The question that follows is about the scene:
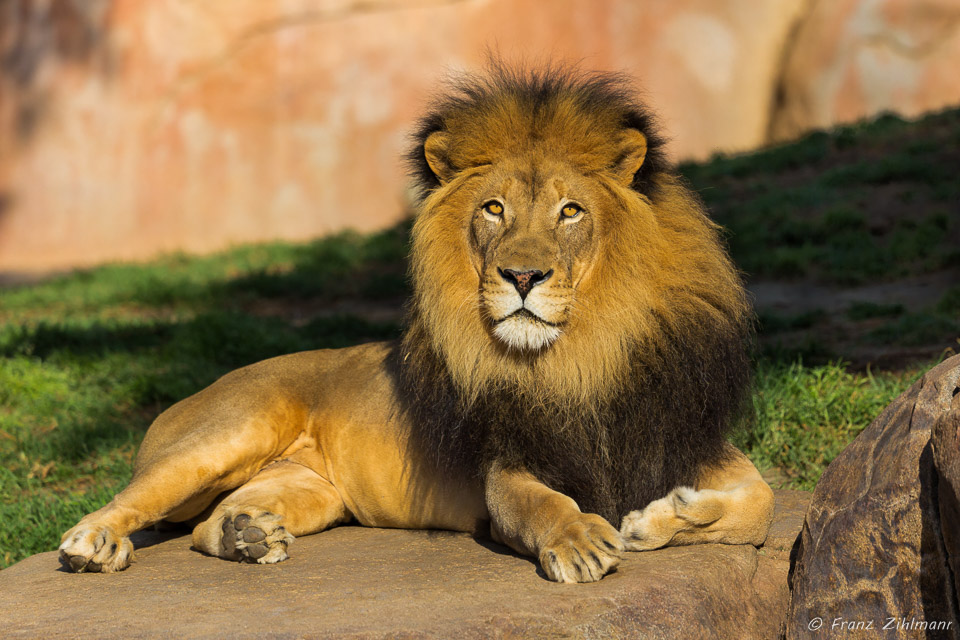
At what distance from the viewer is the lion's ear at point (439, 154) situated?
3498mm

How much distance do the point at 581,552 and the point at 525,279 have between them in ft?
2.68

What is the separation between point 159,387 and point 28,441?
0.83 meters

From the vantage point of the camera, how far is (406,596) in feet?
9.33

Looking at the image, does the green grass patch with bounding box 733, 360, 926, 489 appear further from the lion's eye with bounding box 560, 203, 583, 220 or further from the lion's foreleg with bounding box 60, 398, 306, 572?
the lion's foreleg with bounding box 60, 398, 306, 572

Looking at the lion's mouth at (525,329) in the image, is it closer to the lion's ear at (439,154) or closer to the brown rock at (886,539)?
the lion's ear at (439,154)

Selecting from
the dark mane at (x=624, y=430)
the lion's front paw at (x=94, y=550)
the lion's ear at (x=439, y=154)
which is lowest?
the lion's front paw at (x=94, y=550)

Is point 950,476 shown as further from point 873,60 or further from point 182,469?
point 873,60

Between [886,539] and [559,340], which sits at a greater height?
[559,340]

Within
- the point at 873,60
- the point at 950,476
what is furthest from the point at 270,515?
the point at 873,60

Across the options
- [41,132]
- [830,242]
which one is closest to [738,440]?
[830,242]

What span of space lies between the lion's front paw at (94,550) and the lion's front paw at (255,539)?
1.10 ft

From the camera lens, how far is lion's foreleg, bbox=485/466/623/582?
2.84m

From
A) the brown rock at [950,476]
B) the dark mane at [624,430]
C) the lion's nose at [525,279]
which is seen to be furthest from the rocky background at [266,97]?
the brown rock at [950,476]

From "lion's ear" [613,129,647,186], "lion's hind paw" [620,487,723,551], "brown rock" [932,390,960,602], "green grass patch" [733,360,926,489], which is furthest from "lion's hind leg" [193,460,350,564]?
"brown rock" [932,390,960,602]
